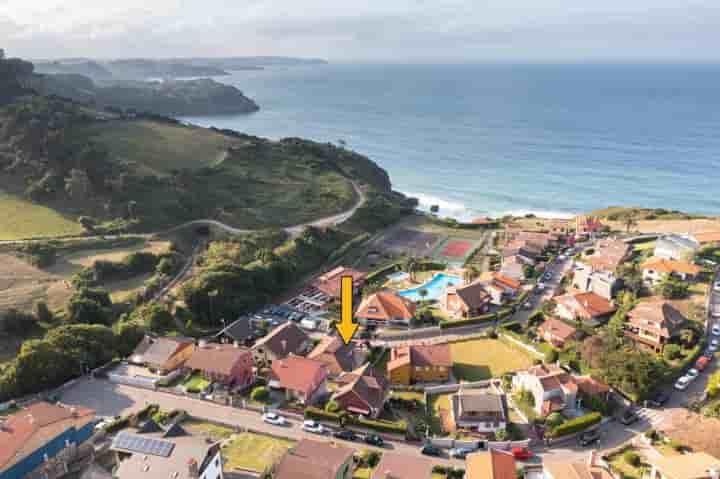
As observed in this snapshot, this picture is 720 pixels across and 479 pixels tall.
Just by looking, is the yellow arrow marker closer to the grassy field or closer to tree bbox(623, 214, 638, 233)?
tree bbox(623, 214, 638, 233)

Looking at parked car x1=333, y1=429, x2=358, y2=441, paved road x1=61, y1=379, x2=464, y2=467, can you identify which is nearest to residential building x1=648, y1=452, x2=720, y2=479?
paved road x1=61, y1=379, x2=464, y2=467

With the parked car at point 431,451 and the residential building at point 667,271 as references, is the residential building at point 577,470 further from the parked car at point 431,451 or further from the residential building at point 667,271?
the residential building at point 667,271

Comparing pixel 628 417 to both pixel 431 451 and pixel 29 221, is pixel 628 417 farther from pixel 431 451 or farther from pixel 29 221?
pixel 29 221

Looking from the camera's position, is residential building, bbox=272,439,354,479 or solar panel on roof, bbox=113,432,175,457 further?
residential building, bbox=272,439,354,479

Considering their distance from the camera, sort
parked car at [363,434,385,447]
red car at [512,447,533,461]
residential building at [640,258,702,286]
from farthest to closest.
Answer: residential building at [640,258,702,286], parked car at [363,434,385,447], red car at [512,447,533,461]

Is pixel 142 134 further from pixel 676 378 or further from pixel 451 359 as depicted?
pixel 676 378

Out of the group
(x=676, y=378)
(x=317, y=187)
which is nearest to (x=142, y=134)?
(x=317, y=187)
